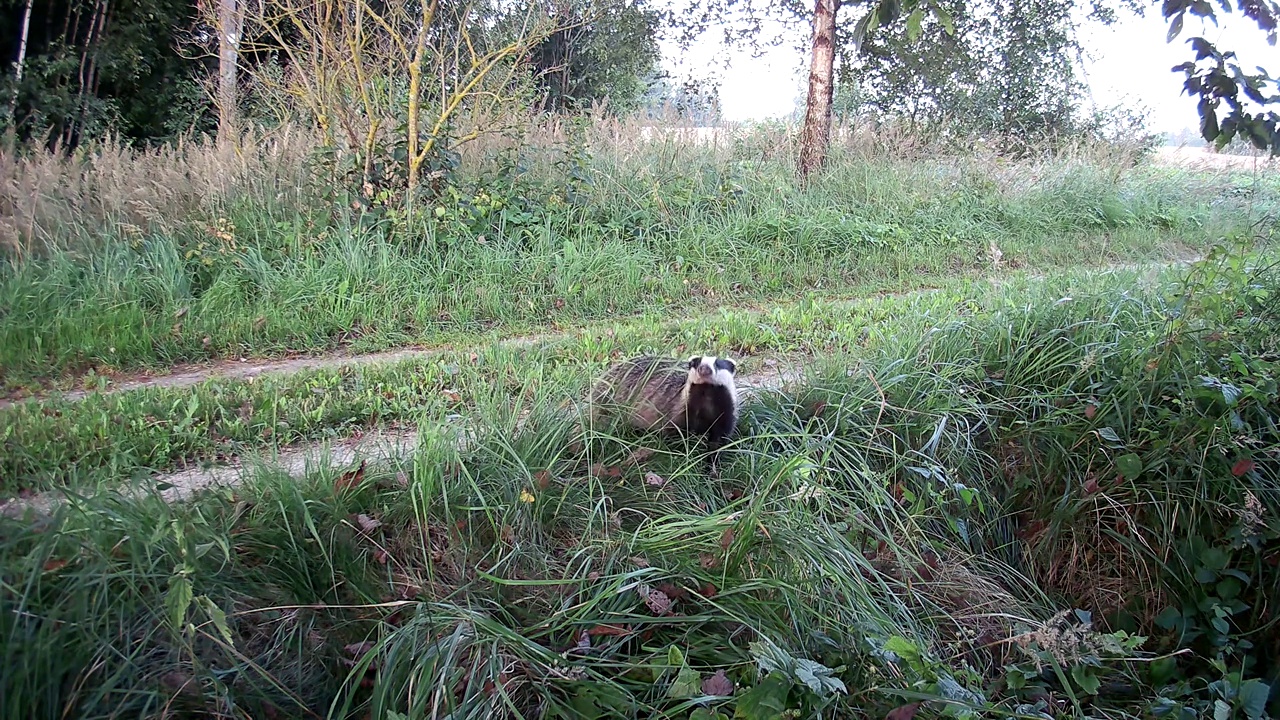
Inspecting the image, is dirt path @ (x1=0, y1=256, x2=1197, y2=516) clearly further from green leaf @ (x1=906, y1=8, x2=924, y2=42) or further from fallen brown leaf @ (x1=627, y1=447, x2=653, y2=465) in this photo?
green leaf @ (x1=906, y1=8, x2=924, y2=42)

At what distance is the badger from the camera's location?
396 cm

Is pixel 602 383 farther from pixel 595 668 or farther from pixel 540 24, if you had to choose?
pixel 540 24

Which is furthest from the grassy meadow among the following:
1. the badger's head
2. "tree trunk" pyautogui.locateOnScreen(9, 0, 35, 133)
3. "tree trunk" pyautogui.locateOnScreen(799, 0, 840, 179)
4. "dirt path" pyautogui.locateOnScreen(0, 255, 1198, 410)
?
"tree trunk" pyautogui.locateOnScreen(9, 0, 35, 133)

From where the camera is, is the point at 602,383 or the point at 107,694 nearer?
the point at 107,694

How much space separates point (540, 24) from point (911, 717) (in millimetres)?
7343

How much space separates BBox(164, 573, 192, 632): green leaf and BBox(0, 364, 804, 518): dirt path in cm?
61

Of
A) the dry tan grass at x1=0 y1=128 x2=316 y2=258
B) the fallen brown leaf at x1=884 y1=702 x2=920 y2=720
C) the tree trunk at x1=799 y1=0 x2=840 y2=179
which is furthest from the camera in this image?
the tree trunk at x1=799 y1=0 x2=840 y2=179

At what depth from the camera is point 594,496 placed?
3.42m

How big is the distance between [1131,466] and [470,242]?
5.81 metres

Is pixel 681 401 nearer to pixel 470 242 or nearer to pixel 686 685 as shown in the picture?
pixel 686 685

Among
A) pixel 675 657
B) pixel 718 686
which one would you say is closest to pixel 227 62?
pixel 675 657

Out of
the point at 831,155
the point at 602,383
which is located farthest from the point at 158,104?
the point at 602,383

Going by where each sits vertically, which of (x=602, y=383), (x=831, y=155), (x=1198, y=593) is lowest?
(x=1198, y=593)

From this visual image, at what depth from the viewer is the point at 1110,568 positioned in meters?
3.80
